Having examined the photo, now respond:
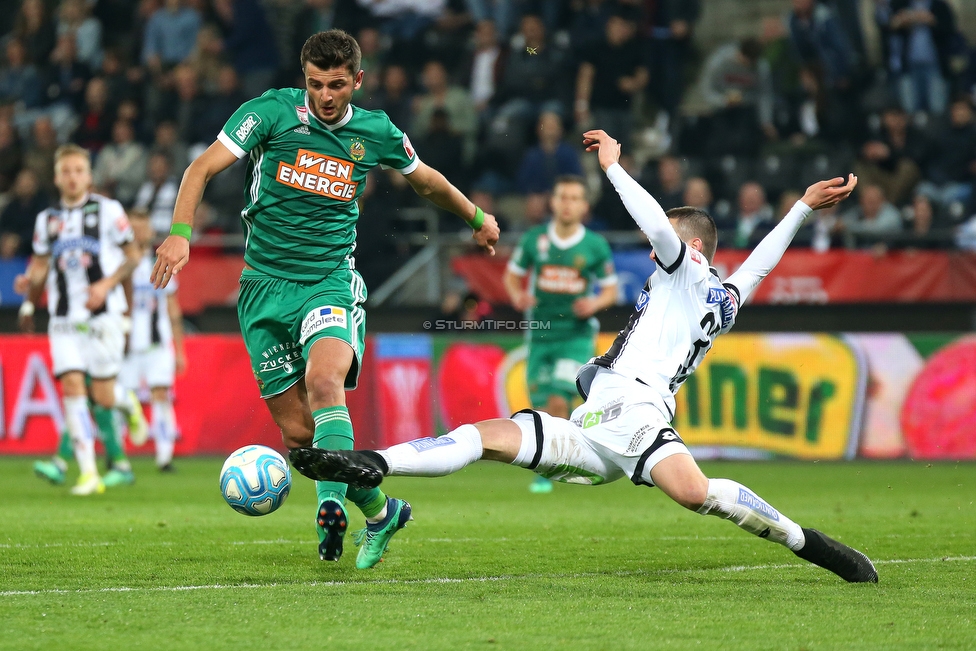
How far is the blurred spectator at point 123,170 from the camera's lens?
16.5 m

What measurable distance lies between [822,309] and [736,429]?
1.55 m

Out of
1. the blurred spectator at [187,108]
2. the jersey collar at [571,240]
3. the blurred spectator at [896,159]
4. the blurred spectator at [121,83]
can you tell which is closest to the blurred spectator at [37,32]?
the blurred spectator at [121,83]

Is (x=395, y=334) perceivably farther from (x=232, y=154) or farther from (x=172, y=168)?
(x=232, y=154)

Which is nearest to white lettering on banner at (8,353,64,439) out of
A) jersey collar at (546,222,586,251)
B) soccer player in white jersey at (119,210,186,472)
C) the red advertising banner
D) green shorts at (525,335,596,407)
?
soccer player in white jersey at (119,210,186,472)

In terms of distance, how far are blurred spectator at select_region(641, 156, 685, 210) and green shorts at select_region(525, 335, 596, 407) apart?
381 centimetres

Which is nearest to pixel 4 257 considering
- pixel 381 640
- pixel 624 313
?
pixel 624 313

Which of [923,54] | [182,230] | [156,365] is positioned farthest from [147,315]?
[923,54]

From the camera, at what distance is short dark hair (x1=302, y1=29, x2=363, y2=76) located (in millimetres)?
5754

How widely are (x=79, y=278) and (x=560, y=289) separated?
3.71m

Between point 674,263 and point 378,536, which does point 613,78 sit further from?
point 378,536

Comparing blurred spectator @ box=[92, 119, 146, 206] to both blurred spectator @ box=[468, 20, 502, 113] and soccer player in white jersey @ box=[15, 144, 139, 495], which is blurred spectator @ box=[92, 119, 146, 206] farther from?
soccer player in white jersey @ box=[15, 144, 139, 495]

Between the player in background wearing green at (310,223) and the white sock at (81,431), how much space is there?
4.26m

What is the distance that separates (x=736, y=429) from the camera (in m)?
13.0

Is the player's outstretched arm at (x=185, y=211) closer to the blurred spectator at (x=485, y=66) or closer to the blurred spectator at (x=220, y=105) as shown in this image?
the blurred spectator at (x=485, y=66)
